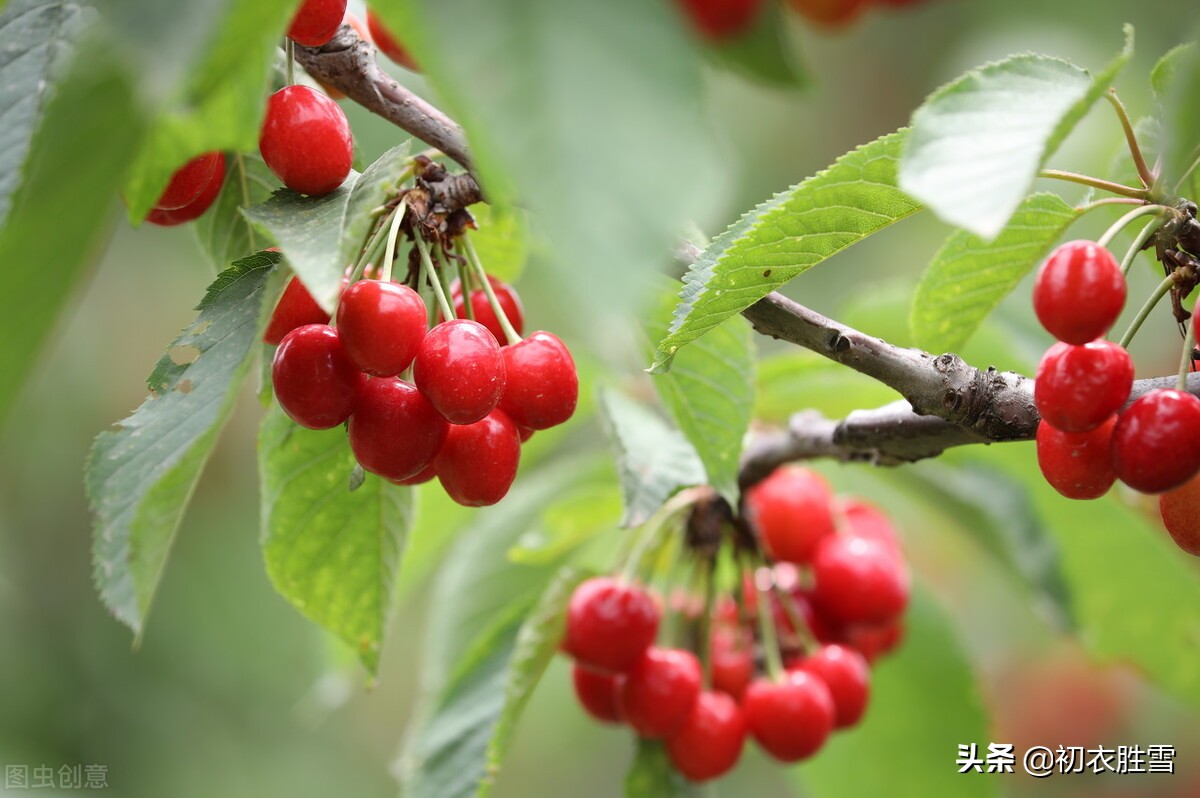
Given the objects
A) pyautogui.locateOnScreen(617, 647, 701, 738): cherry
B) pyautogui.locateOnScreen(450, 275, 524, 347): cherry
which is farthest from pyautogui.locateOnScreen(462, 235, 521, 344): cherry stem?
pyautogui.locateOnScreen(617, 647, 701, 738): cherry

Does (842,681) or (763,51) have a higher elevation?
(763,51)

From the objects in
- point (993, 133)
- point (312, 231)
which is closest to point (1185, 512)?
point (993, 133)

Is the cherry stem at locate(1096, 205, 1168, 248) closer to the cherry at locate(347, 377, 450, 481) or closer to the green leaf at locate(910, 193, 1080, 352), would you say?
the green leaf at locate(910, 193, 1080, 352)

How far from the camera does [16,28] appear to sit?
0.84 meters

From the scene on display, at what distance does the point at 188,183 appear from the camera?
926 mm

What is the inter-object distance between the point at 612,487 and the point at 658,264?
1373 millimetres

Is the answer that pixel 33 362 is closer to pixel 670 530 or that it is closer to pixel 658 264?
pixel 658 264

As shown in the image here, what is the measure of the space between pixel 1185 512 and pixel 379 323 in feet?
2.37

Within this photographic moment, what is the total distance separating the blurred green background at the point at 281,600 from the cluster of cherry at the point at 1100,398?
1626 mm

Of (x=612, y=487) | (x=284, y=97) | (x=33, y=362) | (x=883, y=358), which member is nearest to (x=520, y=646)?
(x=612, y=487)

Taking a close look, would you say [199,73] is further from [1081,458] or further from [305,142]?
[1081,458]

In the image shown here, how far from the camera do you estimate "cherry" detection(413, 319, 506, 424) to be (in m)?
0.89

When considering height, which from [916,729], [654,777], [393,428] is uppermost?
[393,428]

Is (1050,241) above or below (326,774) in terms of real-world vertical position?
above
